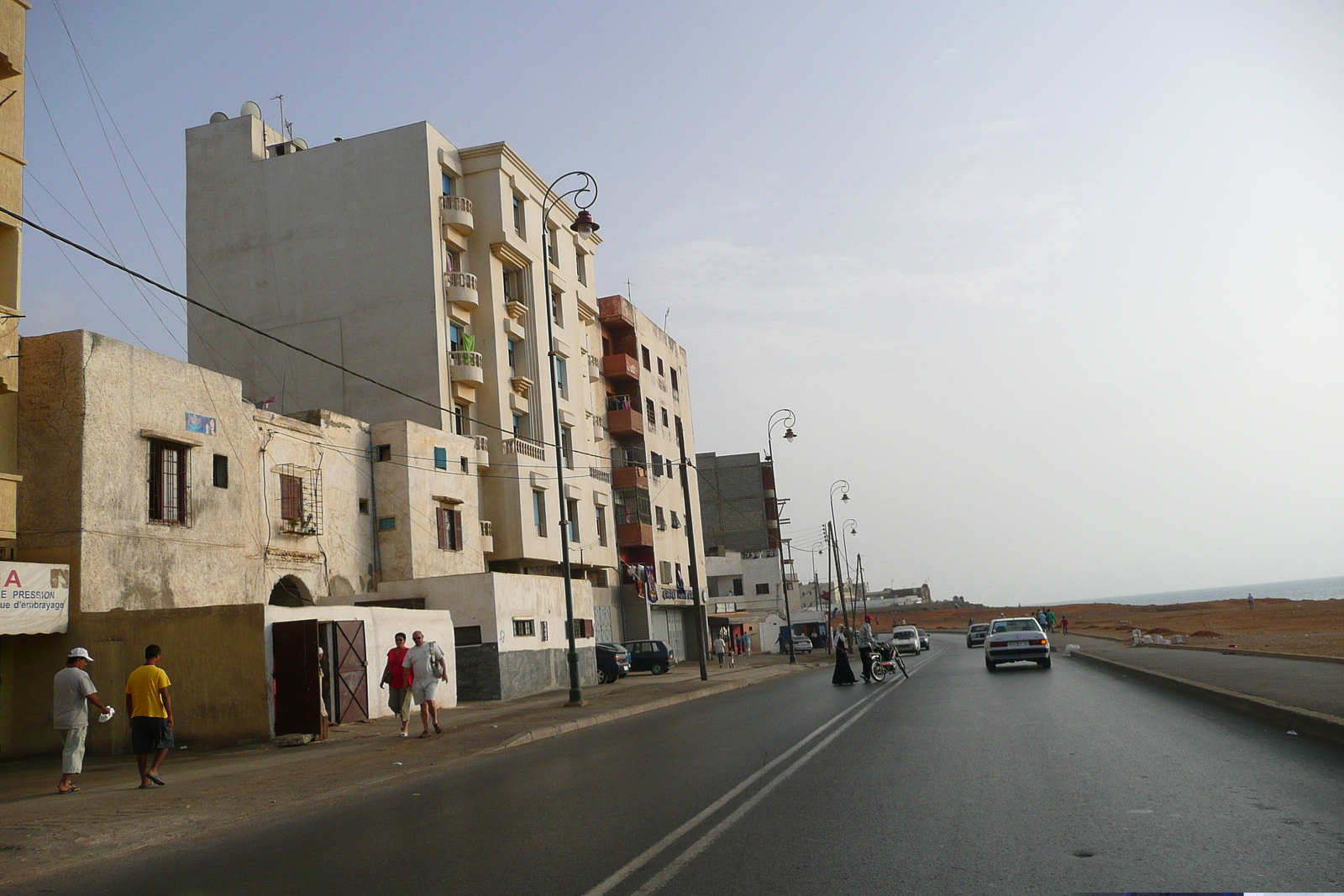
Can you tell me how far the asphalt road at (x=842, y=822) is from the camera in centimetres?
624

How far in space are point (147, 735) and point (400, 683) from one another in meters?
6.29

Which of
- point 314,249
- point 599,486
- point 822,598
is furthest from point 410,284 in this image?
point 822,598

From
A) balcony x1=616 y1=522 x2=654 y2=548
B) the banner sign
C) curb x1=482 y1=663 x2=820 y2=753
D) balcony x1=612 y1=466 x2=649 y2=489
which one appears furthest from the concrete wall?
balcony x1=612 y1=466 x2=649 y2=489

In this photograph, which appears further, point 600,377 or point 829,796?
point 600,377

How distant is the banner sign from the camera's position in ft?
59.1

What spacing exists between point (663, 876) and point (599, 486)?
44464mm

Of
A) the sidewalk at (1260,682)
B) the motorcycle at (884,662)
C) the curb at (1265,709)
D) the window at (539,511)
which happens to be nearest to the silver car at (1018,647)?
the sidewalk at (1260,682)

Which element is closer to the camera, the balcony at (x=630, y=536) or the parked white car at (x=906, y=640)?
the parked white car at (x=906, y=640)

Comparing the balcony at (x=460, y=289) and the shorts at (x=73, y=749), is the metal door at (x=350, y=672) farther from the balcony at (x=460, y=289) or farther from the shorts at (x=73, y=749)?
the balcony at (x=460, y=289)

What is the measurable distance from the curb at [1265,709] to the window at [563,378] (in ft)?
99.5

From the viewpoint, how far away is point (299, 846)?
888 centimetres

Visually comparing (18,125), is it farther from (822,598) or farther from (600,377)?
(822,598)

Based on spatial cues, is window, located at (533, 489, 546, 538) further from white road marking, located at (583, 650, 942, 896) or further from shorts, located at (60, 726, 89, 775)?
white road marking, located at (583, 650, 942, 896)

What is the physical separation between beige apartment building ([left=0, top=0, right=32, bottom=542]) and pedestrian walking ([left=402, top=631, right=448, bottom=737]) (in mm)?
7964
